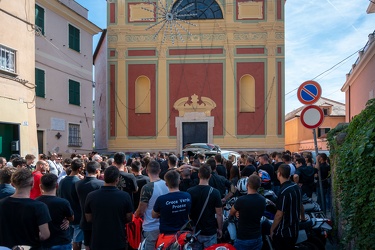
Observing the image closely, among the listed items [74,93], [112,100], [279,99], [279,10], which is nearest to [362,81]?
[279,99]

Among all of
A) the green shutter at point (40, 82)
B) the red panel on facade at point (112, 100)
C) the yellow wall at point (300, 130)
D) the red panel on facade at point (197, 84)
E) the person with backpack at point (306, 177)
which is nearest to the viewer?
the person with backpack at point (306, 177)

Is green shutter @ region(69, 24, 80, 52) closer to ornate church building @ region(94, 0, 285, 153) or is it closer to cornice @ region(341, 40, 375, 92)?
ornate church building @ region(94, 0, 285, 153)

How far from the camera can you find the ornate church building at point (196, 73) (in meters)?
26.9

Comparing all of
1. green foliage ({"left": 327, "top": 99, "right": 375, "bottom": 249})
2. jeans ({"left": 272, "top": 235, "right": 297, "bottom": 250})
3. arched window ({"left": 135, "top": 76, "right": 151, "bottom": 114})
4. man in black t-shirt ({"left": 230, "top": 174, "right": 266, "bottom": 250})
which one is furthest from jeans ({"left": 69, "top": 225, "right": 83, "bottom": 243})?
arched window ({"left": 135, "top": 76, "right": 151, "bottom": 114})

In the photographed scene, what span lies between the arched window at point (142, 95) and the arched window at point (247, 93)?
635 cm

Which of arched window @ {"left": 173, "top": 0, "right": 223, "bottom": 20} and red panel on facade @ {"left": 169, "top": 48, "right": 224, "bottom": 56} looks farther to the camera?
arched window @ {"left": 173, "top": 0, "right": 223, "bottom": 20}

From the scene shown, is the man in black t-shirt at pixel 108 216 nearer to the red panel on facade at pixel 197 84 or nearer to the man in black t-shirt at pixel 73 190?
the man in black t-shirt at pixel 73 190

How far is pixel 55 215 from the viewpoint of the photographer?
4945mm

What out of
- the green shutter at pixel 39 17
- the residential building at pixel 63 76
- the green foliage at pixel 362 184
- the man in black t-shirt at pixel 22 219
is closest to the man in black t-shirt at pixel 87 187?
the man in black t-shirt at pixel 22 219

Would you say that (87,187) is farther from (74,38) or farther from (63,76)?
(74,38)

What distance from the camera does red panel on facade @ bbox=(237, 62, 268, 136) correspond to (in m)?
27.0

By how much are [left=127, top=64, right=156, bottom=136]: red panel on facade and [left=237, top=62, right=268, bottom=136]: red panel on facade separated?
5790 millimetres

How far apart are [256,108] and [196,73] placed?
471 cm

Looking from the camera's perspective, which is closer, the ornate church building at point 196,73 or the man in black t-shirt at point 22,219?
the man in black t-shirt at point 22,219
